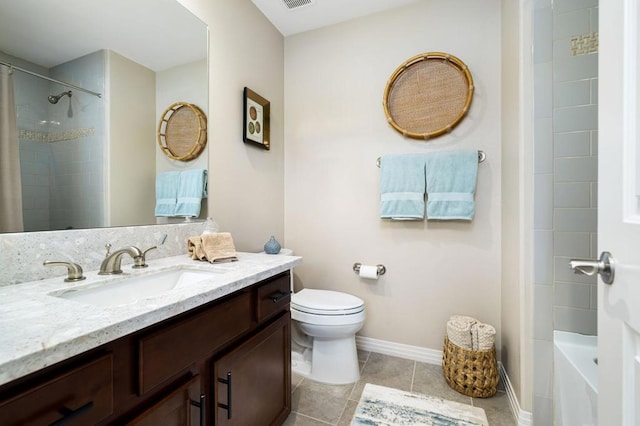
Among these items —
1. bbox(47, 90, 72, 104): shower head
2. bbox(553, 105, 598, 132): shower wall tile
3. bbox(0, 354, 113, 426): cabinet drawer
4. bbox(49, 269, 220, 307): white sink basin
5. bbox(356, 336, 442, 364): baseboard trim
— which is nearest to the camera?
bbox(0, 354, 113, 426): cabinet drawer

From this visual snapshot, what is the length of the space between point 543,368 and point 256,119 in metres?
2.13

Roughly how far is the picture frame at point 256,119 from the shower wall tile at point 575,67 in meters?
1.67

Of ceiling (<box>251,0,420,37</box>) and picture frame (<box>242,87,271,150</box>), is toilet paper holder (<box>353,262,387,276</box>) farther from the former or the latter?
ceiling (<box>251,0,420,37</box>)

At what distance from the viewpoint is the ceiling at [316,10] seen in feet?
6.64

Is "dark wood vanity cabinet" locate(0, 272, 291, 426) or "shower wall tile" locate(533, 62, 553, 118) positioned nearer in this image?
"dark wood vanity cabinet" locate(0, 272, 291, 426)

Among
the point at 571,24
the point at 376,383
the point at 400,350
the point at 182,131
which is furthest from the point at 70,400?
the point at 571,24

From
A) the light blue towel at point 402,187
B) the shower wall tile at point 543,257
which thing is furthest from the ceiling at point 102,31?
the shower wall tile at point 543,257

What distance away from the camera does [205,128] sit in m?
1.60

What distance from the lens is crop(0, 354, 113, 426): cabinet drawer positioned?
462 millimetres

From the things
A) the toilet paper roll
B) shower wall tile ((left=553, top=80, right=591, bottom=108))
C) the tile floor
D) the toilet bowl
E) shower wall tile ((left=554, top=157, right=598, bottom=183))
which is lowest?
the tile floor

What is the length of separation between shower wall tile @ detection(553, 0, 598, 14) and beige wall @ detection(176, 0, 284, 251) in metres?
1.71

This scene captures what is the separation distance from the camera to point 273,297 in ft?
3.97

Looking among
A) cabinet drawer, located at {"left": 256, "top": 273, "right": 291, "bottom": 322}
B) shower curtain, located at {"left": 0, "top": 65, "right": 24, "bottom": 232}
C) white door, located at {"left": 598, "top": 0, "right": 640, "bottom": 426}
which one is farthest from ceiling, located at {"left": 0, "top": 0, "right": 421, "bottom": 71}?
white door, located at {"left": 598, "top": 0, "right": 640, "bottom": 426}

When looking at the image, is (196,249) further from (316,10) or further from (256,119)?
Answer: (316,10)
